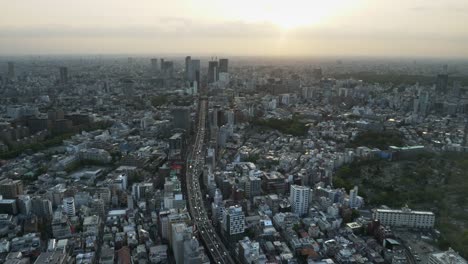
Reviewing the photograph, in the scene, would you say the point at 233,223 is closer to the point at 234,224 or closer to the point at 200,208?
the point at 234,224

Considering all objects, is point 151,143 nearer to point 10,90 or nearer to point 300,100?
point 300,100

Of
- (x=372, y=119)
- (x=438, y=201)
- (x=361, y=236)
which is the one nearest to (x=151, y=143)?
(x=361, y=236)

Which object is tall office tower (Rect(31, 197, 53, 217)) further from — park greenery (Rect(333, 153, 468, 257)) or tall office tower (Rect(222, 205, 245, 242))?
park greenery (Rect(333, 153, 468, 257))

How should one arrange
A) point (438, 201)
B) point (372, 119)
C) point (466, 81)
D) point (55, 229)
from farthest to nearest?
point (466, 81)
point (372, 119)
point (438, 201)
point (55, 229)

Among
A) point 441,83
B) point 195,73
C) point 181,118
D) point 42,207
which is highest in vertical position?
point 441,83

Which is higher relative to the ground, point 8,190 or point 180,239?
point 180,239

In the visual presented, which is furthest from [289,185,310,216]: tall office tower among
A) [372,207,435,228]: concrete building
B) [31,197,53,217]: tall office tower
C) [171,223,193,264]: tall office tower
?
[31,197,53,217]: tall office tower

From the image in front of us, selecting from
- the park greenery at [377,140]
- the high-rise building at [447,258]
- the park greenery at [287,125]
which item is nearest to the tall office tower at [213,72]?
the park greenery at [287,125]

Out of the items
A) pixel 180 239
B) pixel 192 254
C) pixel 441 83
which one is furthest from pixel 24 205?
pixel 441 83
